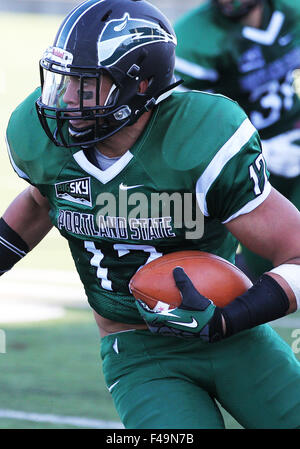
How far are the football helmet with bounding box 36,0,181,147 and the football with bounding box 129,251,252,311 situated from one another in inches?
18.0

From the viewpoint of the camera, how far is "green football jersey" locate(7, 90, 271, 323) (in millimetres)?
2902

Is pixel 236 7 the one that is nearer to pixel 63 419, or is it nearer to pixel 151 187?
pixel 63 419

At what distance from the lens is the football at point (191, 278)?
2.82 m

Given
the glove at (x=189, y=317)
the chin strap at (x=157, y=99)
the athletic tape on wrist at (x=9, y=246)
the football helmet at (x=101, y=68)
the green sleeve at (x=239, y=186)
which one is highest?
the football helmet at (x=101, y=68)

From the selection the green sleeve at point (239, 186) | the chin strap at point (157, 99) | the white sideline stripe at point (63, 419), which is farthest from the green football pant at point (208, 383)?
the white sideline stripe at point (63, 419)

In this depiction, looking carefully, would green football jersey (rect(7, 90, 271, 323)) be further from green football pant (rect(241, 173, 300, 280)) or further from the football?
green football pant (rect(241, 173, 300, 280))

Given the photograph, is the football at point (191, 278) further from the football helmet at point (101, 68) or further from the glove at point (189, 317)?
the football helmet at point (101, 68)

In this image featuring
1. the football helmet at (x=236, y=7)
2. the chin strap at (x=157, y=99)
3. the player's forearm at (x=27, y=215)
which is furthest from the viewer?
the football helmet at (x=236, y=7)

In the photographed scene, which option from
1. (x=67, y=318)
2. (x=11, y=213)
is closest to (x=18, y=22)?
(x=67, y=318)

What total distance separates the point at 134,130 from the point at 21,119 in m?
0.43

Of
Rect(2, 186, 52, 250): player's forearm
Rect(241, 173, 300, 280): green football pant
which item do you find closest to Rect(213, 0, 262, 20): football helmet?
Rect(241, 173, 300, 280): green football pant

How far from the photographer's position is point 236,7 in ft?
17.4

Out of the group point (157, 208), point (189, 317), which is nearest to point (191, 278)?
point (189, 317)

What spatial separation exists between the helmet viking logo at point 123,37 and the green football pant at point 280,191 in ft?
8.12
